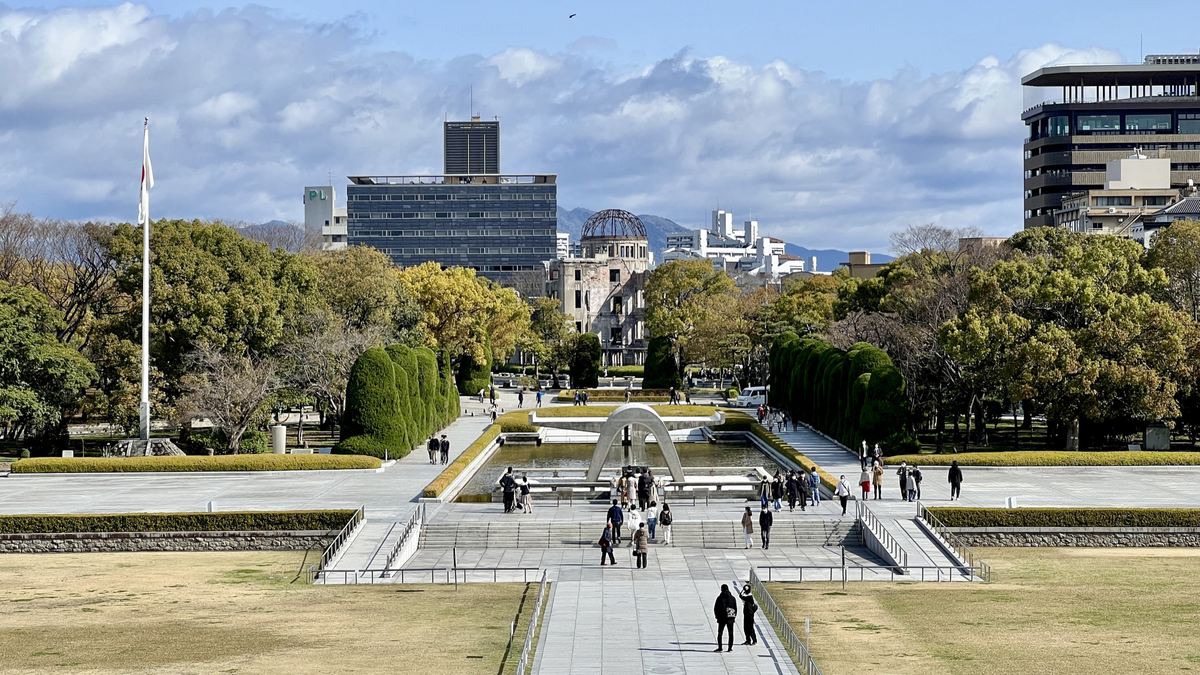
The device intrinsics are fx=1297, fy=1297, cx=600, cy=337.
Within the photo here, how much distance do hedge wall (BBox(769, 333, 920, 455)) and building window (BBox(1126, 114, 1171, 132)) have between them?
224 ft

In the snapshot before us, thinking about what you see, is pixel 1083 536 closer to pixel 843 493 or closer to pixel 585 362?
pixel 843 493

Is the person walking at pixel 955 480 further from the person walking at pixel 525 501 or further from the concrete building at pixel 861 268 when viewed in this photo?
the concrete building at pixel 861 268

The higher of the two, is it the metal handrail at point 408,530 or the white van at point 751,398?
the white van at point 751,398

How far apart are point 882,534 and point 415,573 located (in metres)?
12.7

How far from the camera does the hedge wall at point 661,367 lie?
98.1m

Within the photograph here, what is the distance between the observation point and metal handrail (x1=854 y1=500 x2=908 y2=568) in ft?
108

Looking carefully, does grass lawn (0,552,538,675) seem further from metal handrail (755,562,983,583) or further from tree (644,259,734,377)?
tree (644,259,734,377)

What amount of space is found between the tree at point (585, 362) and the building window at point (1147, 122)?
196 feet

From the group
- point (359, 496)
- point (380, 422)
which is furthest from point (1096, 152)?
point (359, 496)

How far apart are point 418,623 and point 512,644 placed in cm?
296

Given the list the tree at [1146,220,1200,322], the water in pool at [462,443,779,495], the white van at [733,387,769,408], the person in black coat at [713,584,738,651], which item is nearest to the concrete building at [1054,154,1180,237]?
the white van at [733,387,769,408]

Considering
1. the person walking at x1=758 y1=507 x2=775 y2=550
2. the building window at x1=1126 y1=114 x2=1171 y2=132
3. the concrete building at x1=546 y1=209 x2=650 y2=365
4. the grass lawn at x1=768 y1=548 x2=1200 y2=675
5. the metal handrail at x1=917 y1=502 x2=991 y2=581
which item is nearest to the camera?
the grass lawn at x1=768 y1=548 x2=1200 y2=675

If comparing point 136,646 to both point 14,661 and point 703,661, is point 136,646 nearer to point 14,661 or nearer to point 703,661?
point 14,661

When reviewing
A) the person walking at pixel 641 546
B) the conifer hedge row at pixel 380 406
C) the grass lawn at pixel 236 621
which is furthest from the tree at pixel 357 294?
the person walking at pixel 641 546
